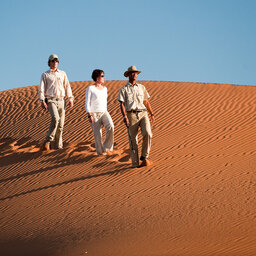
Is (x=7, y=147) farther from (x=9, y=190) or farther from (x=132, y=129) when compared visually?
(x=132, y=129)

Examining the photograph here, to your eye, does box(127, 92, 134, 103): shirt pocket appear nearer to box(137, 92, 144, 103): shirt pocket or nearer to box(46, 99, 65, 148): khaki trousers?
box(137, 92, 144, 103): shirt pocket

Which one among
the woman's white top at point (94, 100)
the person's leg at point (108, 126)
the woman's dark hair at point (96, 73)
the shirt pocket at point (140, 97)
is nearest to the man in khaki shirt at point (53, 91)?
the woman's white top at point (94, 100)

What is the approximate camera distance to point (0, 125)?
1847 cm

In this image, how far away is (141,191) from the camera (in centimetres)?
880

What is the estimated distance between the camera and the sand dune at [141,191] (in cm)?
635

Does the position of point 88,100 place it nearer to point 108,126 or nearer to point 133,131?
point 108,126

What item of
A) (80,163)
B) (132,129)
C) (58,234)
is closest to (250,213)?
(58,234)

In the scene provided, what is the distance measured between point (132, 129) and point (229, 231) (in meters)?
3.86

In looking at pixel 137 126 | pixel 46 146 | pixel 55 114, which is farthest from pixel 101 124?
pixel 46 146

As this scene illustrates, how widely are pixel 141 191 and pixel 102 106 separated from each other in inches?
109

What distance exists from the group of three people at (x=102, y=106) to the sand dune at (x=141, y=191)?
0.40 metres

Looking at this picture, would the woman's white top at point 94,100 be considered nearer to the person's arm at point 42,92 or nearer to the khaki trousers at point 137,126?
the person's arm at point 42,92

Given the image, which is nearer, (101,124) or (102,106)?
(102,106)

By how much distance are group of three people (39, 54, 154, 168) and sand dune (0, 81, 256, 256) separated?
0.40 meters
